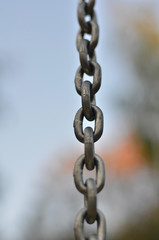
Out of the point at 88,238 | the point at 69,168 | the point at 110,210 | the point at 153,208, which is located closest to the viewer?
the point at 88,238

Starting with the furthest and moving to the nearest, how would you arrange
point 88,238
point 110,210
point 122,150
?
point 122,150
point 110,210
point 88,238

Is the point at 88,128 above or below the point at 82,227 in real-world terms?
above

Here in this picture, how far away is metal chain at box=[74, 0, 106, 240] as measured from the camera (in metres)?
0.57

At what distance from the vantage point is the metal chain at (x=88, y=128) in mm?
574

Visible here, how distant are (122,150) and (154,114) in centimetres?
283

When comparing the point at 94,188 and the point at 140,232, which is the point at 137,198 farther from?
the point at 94,188

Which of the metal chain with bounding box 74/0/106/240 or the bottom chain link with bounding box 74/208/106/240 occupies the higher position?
the metal chain with bounding box 74/0/106/240

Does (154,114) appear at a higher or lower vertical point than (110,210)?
higher

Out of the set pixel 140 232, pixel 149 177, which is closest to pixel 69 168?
pixel 149 177

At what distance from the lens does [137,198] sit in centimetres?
852

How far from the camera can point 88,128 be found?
659 millimetres

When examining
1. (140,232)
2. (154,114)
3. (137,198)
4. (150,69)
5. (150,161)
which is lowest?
(140,232)

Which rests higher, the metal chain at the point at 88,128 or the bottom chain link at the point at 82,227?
Result: the metal chain at the point at 88,128

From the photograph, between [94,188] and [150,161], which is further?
[150,161]
